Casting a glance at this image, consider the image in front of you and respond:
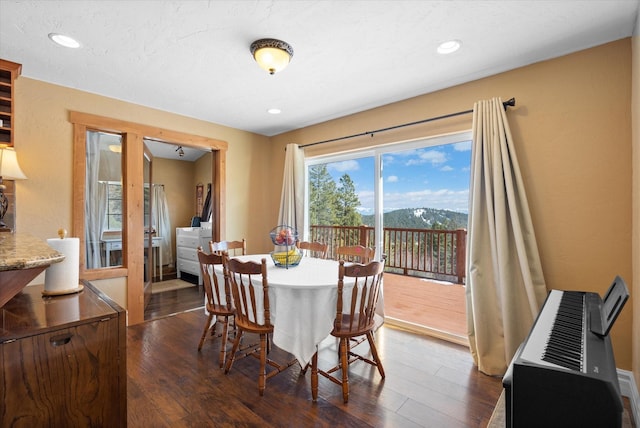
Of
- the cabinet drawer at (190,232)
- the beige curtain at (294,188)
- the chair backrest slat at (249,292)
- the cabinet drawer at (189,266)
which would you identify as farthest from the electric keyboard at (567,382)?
the cabinet drawer at (190,232)

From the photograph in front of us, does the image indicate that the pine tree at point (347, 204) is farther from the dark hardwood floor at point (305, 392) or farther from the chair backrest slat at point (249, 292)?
the chair backrest slat at point (249, 292)

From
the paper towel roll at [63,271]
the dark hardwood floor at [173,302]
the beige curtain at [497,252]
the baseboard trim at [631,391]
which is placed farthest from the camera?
the dark hardwood floor at [173,302]

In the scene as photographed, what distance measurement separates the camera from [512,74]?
101 inches

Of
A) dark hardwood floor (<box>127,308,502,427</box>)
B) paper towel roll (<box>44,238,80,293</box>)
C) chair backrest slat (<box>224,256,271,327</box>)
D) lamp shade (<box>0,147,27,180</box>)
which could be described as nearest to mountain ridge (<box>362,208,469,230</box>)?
dark hardwood floor (<box>127,308,502,427</box>)

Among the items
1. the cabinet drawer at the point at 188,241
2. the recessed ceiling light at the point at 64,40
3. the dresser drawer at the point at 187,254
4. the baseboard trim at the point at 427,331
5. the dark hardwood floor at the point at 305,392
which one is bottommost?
the dark hardwood floor at the point at 305,392

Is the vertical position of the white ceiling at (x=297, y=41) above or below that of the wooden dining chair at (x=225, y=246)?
above

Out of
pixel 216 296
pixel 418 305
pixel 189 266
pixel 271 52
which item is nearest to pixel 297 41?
pixel 271 52

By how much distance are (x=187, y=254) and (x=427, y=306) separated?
4116mm

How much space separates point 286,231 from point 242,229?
2050mm

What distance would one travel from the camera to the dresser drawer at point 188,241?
5.29 meters

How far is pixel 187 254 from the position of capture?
5488mm

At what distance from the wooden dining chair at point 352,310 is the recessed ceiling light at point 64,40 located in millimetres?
2461

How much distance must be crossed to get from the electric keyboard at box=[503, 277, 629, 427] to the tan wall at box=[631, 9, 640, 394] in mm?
983

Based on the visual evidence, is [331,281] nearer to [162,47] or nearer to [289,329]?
[289,329]
